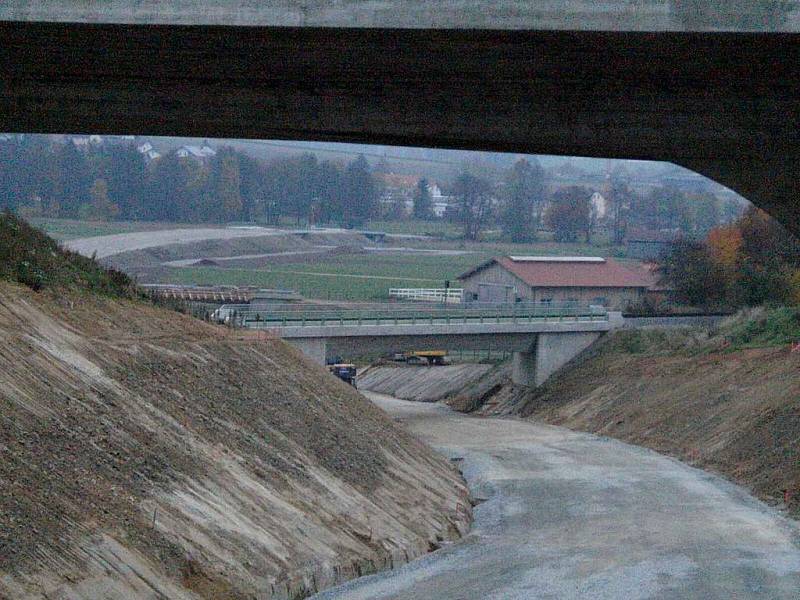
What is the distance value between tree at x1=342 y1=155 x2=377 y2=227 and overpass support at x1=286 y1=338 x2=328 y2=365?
119370mm

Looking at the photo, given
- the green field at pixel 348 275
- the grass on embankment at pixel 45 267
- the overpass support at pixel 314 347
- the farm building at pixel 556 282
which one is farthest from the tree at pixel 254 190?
the grass on embankment at pixel 45 267

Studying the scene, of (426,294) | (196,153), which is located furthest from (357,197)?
(426,294)

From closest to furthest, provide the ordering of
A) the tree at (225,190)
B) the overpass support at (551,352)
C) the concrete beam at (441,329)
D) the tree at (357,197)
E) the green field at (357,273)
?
the concrete beam at (441,329) < the overpass support at (551,352) < the green field at (357,273) < the tree at (225,190) < the tree at (357,197)

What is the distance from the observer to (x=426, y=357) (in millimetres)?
89250

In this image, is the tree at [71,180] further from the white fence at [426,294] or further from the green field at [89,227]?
the white fence at [426,294]

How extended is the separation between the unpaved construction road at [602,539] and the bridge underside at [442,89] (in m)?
9.16

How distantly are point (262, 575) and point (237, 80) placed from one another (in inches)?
372

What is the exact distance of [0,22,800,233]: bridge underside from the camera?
57.2 ft

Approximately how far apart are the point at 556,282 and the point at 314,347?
104 feet

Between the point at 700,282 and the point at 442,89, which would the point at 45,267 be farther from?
the point at 700,282

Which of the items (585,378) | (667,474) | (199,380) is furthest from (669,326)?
(199,380)

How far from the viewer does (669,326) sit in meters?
73.6

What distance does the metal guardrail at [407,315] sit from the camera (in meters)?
63.8

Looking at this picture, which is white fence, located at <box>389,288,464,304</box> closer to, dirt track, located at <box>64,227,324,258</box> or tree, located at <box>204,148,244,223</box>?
dirt track, located at <box>64,227,324,258</box>
